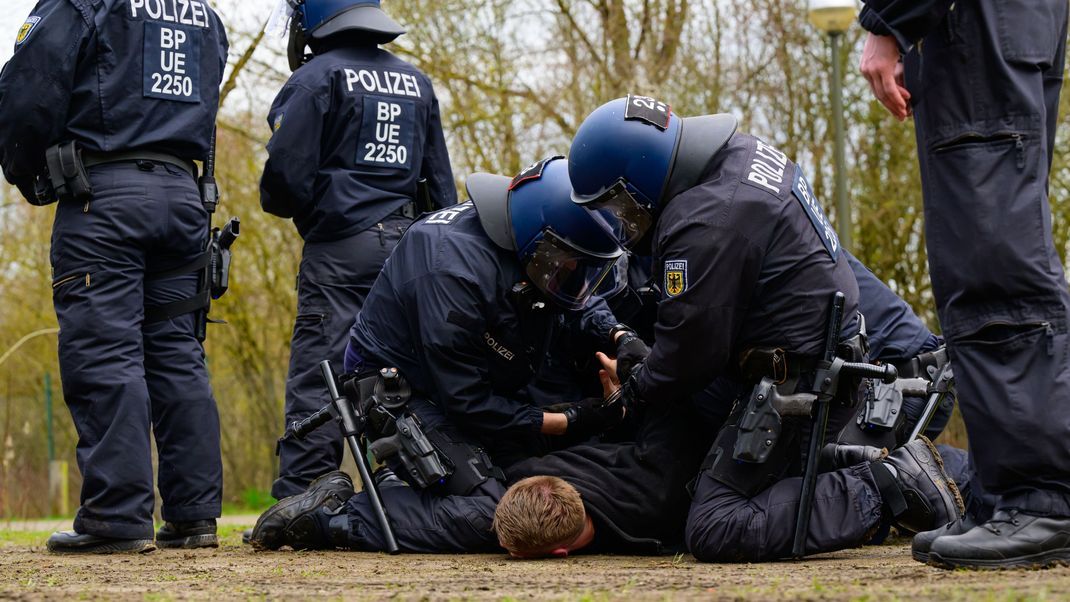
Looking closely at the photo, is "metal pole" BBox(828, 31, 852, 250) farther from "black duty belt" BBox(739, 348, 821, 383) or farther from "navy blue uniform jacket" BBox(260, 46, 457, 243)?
"black duty belt" BBox(739, 348, 821, 383)

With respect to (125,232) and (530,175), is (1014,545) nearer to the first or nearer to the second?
(530,175)

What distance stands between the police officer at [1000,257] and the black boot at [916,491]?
2.70ft

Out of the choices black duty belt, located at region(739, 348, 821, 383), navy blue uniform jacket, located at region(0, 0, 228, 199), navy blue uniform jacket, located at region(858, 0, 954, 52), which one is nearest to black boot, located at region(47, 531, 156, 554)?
navy blue uniform jacket, located at region(0, 0, 228, 199)

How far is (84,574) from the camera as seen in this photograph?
12.3 ft

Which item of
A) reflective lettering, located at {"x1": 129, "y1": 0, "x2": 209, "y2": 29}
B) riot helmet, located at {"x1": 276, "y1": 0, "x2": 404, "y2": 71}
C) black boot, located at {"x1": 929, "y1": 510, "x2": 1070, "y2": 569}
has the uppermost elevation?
riot helmet, located at {"x1": 276, "y1": 0, "x2": 404, "y2": 71}

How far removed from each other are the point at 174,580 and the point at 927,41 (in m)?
2.51

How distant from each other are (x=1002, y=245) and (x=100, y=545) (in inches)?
134

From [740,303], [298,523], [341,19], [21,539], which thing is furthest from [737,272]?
[21,539]

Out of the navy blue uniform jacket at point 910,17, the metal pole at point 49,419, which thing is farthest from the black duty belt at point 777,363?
the metal pole at point 49,419

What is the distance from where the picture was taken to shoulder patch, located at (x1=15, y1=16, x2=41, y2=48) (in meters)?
4.77

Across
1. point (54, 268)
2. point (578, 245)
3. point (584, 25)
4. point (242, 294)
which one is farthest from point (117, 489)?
point (242, 294)

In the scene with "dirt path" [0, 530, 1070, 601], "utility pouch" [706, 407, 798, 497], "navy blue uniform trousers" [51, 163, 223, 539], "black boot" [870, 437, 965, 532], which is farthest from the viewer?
"navy blue uniform trousers" [51, 163, 223, 539]

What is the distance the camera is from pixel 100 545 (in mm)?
4656

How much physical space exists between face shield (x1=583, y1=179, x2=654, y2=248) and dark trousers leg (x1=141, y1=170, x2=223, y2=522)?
178cm
